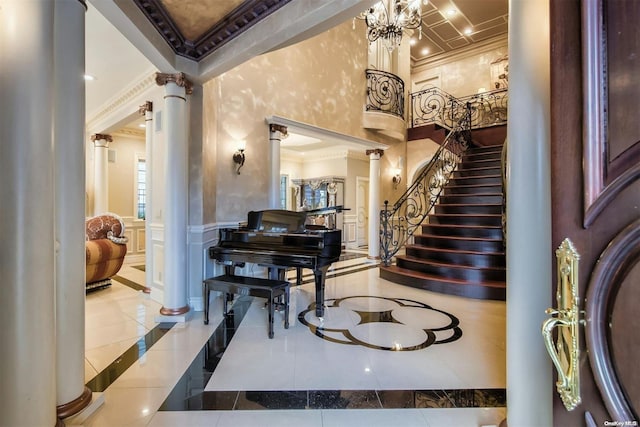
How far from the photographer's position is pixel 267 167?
5223mm

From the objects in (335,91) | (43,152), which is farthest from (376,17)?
(43,152)

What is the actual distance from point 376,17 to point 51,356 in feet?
17.2

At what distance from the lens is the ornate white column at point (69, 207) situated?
1641mm

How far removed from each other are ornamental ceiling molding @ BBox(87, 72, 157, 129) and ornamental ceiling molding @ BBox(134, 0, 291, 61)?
3.14 ft

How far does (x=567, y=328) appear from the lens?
0.71m

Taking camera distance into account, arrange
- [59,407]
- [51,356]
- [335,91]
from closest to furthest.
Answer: [51,356]
[59,407]
[335,91]

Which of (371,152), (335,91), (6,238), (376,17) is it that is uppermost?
(376,17)

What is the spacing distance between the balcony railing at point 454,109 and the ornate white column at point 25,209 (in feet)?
29.3

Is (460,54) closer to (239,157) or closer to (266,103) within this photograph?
(266,103)

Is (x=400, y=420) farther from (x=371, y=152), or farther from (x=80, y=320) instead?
(x=371, y=152)

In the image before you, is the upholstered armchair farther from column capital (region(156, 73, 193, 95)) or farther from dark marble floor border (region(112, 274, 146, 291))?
column capital (region(156, 73, 193, 95))

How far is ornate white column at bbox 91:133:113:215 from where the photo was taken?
633 centimetres

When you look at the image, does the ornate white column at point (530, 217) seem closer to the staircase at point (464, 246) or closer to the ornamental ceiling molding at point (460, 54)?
the staircase at point (464, 246)

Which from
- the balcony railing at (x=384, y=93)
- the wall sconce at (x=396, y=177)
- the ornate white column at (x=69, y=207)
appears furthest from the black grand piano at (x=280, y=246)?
the wall sconce at (x=396, y=177)
